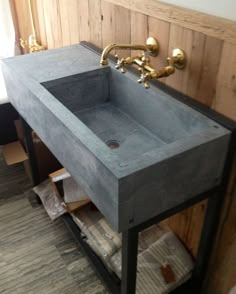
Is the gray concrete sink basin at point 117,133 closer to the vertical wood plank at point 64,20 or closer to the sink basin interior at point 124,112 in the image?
the sink basin interior at point 124,112

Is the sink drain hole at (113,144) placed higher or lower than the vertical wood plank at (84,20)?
lower

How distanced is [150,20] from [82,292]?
4.18 ft

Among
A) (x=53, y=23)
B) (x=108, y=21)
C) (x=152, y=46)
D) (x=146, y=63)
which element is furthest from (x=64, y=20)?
(x=146, y=63)

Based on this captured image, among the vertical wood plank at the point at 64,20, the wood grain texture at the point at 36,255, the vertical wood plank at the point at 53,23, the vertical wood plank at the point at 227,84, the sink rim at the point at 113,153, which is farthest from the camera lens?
the vertical wood plank at the point at 53,23

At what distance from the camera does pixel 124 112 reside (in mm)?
1481

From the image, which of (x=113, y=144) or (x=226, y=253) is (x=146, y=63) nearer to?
(x=113, y=144)

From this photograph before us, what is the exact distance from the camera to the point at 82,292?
165cm

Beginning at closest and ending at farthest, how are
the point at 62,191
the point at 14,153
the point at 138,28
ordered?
the point at 138,28 → the point at 62,191 → the point at 14,153

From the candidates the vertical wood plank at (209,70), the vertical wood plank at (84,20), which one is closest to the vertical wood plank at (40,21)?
the vertical wood plank at (84,20)

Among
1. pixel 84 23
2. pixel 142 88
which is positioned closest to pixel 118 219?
pixel 142 88

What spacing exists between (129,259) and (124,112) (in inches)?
25.2

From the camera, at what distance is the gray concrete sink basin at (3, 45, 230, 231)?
3.08 ft

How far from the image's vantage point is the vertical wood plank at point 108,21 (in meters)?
1.45

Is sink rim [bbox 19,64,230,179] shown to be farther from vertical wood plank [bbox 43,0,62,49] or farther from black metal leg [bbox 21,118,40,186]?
vertical wood plank [bbox 43,0,62,49]
